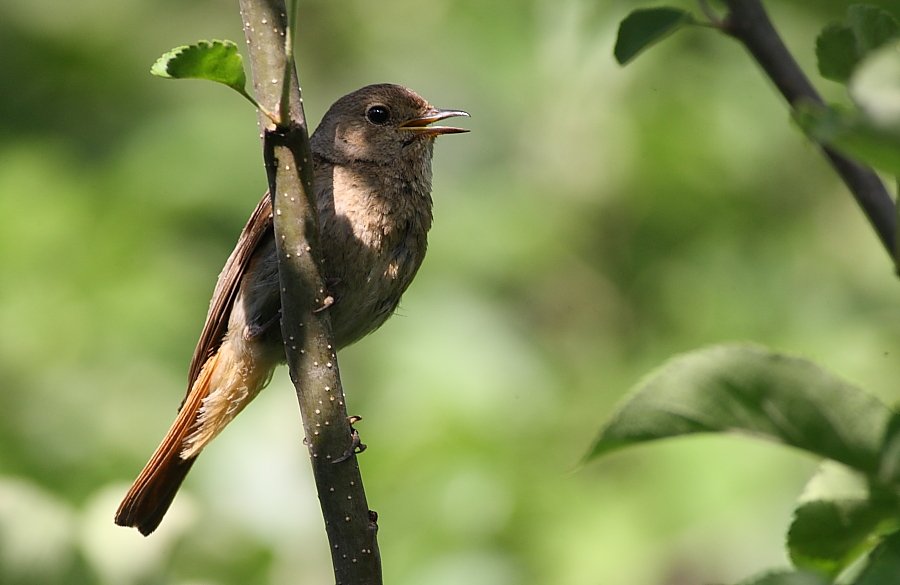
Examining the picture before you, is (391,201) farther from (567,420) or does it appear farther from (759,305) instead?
(759,305)

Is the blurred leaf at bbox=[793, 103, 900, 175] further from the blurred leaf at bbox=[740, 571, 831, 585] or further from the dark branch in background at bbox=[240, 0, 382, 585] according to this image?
the dark branch in background at bbox=[240, 0, 382, 585]

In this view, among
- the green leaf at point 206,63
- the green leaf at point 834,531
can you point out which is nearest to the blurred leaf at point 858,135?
the green leaf at point 834,531

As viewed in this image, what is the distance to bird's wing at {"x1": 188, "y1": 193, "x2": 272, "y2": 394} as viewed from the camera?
3.70 m

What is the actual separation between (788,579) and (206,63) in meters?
1.21

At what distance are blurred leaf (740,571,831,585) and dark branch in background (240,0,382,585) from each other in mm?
1211

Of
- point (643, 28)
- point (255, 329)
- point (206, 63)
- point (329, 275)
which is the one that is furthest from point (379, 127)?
point (206, 63)

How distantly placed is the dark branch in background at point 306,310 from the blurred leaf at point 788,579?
121cm

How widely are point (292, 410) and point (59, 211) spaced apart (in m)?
1.91

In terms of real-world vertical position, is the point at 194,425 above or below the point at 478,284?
below

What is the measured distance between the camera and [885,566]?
126 cm

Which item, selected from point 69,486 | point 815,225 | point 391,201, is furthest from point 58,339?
point 815,225

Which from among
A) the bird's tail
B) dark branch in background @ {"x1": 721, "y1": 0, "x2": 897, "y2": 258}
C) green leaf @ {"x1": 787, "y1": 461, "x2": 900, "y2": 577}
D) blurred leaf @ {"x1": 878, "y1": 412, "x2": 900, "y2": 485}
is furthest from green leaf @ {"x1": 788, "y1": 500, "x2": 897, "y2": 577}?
the bird's tail

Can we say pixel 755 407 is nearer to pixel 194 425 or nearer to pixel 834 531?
pixel 834 531

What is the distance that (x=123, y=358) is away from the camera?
511 cm
